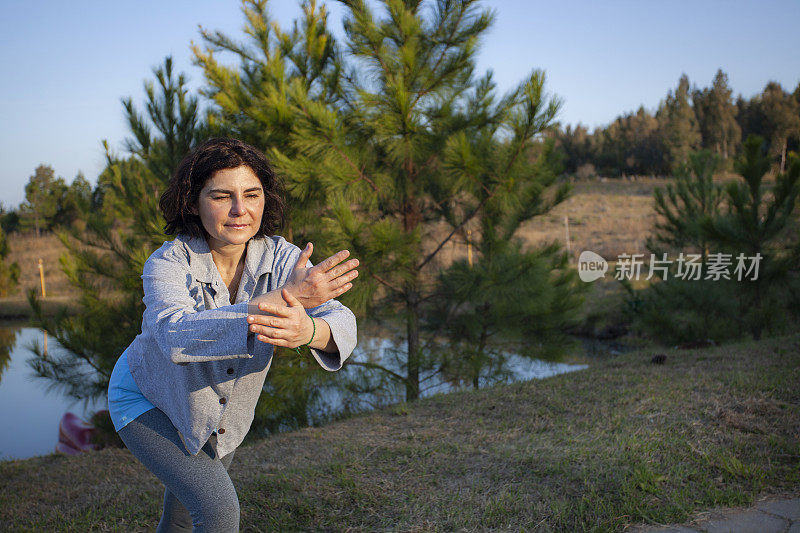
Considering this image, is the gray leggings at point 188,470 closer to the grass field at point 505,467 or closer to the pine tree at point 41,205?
the grass field at point 505,467

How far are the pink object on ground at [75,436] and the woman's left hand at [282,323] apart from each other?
5.51m

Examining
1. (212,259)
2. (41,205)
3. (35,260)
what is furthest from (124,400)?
(41,205)

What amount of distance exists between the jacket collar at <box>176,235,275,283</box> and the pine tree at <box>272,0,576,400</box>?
2.66 m

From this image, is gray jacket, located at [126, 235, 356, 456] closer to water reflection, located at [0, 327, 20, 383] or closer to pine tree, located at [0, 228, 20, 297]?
water reflection, located at [0, 327, 20, 383]

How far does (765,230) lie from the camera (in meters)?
6.51

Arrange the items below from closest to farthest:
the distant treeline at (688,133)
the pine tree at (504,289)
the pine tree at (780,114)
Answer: the pine tree at (504,289) < the pine tree at (780,114) < the distant treeline at (688,133)

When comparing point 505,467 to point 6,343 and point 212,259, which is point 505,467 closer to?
point 212,259

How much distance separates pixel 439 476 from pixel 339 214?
223cm

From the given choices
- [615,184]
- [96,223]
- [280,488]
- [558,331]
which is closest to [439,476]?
[280,488]

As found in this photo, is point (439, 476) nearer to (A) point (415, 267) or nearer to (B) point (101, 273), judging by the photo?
(A) point (415, 267)

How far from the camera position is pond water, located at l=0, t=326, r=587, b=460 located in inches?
216

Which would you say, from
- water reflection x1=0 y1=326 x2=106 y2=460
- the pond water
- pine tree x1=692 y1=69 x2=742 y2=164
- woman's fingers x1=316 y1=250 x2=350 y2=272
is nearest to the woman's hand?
woman's fingers x1=316 y1=250 x2=350 y2=272

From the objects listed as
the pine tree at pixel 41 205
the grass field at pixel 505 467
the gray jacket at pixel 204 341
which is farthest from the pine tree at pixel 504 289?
the pine tree at pixel 41 205

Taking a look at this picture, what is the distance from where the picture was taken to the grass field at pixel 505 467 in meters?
2.42
